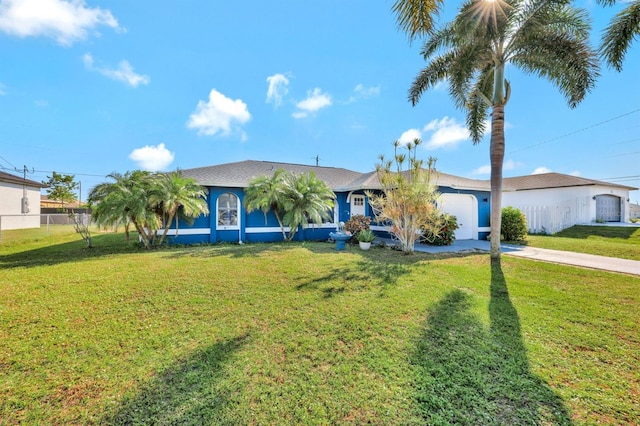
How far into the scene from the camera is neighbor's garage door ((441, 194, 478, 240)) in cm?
1329

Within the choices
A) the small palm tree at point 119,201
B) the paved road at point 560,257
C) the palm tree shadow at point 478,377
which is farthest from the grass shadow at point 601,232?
the small palm tree at point 119,201

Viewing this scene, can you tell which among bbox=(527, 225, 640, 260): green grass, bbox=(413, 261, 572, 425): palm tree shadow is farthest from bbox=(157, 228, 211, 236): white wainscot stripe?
bbox=(527, 225, 640, 260): green grass

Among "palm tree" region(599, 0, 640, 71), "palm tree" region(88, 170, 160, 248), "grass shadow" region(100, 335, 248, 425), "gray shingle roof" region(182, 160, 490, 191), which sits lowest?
"grass shadow" region(100, 335, 248, 425)

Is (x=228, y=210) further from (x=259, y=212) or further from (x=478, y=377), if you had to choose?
(x=478, y=377)

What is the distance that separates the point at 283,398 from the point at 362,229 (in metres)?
10.2

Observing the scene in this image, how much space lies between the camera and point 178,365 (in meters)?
3.13

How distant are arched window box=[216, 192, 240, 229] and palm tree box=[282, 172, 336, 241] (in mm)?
2531

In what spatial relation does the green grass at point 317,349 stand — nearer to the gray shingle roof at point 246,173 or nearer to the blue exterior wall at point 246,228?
the blue exterior wall at point 246,228

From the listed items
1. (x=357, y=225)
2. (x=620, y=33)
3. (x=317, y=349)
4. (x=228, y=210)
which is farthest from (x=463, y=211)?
(x=317, y=349)

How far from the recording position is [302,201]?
1234 cm

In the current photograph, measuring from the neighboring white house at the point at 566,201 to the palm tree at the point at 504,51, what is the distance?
10434mm

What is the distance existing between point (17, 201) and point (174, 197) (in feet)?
72.2

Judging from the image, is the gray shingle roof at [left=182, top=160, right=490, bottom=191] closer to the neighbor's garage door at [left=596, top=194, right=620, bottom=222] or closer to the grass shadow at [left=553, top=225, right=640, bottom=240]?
the grass shadow at [left=553, top=225, right=640, bottom=240]

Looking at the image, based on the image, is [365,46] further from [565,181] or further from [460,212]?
[565,181]
